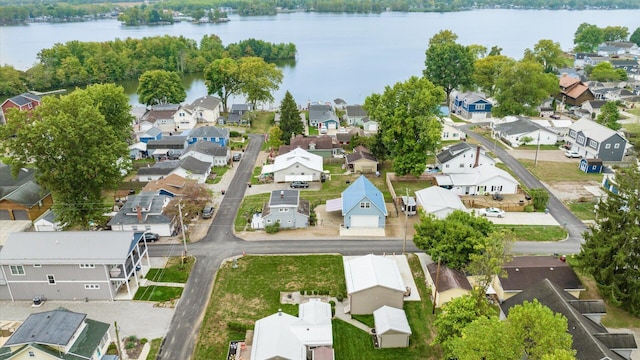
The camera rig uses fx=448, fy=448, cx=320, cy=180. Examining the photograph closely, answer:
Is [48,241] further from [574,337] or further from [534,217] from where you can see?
[534,217]

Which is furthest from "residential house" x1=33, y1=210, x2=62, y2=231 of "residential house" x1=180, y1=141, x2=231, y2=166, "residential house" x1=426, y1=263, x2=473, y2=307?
"residential house" x1=426, y1=263, x2=473, y2=307

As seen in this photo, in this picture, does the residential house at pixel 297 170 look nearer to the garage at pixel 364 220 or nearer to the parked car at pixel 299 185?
the parked car at pixel 299 185

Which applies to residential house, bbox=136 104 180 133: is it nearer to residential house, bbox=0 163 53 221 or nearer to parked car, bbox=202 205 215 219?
residential house, bbox=0 163 53 221

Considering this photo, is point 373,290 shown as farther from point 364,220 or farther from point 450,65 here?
point 450,65

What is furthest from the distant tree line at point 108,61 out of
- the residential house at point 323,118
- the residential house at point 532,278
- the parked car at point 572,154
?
the residential house at point 532,278

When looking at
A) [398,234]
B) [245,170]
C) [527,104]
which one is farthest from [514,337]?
[527,104]
